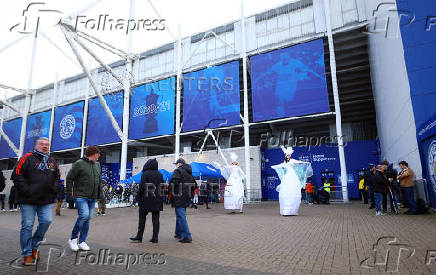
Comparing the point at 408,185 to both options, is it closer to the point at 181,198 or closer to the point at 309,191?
the point at 181,198

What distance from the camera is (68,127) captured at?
107 feet

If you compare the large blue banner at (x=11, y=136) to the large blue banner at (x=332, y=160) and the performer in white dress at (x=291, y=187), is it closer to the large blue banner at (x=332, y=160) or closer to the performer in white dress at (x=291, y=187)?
the large blue banner at (x=332, y=160)

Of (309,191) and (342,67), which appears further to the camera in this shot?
(342,67)

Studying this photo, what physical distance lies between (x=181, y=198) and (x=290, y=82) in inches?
660

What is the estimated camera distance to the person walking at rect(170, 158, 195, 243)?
536 cm

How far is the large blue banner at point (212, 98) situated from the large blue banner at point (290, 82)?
170cm

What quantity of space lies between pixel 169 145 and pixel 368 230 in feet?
91.4

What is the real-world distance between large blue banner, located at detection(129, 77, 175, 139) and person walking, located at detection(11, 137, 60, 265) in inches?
828

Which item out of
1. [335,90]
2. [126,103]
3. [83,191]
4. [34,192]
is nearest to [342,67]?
[335,90]

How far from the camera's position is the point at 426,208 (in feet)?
28.7

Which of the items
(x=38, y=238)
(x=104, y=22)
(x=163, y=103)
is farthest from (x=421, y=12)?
(x=163, y=103)

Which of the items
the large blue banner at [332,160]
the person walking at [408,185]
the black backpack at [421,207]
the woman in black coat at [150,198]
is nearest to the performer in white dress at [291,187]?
the person walking at [408,185]

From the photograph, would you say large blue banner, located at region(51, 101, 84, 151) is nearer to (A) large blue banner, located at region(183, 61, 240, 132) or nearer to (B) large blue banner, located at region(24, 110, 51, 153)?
(B) large blue banner, located at region(24, 110, 51, 153)

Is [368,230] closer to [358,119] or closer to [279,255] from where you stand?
[279,255]
